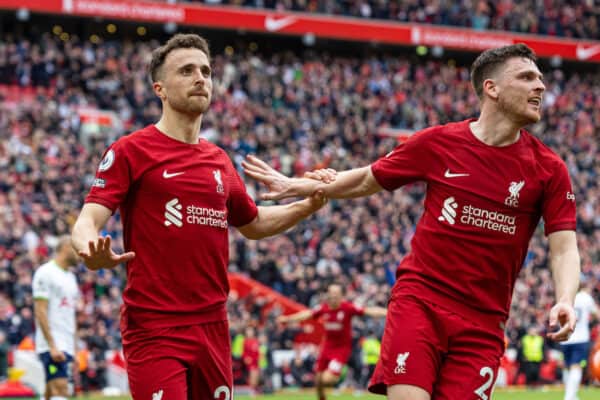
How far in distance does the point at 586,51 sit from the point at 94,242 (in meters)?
42.9

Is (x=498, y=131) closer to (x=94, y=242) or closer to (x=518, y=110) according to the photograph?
(x=518, y=110)

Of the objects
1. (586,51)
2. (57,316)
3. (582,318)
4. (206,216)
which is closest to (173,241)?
(206,216)

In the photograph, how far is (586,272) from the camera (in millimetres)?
32312

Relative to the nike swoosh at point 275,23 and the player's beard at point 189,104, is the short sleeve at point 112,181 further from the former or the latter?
the nike swoosh at point 275,23

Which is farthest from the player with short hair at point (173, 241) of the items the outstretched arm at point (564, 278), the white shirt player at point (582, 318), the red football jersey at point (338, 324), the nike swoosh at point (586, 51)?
the nike swoosh at point (586, 51)

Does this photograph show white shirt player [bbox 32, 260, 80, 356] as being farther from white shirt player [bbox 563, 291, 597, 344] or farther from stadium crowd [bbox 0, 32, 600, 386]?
white shirt player [bbox 563, 291, 597, 344]

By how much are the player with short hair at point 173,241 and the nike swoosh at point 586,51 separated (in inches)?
1633

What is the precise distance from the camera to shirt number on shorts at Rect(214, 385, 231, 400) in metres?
6.19

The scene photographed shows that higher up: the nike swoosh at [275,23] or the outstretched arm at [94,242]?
the nike swoosh at [275,23]

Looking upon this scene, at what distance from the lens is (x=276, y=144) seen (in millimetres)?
33688

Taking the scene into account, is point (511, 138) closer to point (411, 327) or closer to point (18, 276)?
point (411, 327)

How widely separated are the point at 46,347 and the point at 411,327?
7264 mm

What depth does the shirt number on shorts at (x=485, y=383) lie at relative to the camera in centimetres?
616

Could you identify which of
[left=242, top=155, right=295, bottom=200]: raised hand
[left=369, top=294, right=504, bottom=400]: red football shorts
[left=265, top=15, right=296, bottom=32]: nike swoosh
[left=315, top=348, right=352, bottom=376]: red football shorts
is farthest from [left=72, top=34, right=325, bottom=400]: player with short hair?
[left=265, top=15, right=296, bottom=32]: nike swoosh
